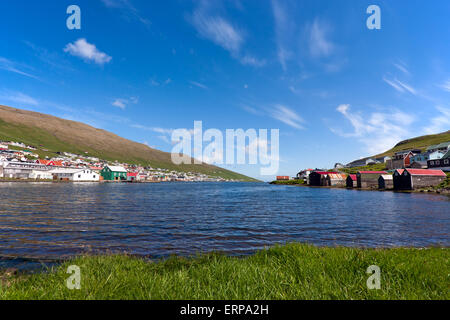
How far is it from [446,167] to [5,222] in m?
141

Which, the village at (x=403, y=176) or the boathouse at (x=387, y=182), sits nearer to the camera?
the village at (x=403, y=176)

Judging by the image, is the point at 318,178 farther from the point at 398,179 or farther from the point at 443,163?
the point at 443,163

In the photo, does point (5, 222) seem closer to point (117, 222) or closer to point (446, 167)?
point (117, 222)

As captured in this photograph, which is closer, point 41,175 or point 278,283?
point 278,283

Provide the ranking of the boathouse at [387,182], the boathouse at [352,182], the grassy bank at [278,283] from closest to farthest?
the grassy bank at [278,283], the boathouse at [387,182], the boathouse at [352,182]

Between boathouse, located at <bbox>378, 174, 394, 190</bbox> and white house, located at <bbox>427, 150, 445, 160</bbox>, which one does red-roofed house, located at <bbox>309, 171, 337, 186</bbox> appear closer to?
boathouse, located at <bbox>378, 174, 394, 190</bbox>

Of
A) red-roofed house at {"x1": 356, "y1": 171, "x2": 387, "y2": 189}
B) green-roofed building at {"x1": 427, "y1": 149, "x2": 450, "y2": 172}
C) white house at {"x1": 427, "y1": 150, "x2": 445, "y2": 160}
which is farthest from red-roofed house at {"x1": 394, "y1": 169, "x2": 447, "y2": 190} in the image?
white house at {"x1": 427, "y1": 150, "x2": 445, "y2": 160}

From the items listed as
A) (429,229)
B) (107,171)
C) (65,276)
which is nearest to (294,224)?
(429,229)

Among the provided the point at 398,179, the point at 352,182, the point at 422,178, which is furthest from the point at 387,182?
the point at 352,182

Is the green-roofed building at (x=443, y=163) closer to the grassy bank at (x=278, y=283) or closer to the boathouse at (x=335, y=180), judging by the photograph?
the boathouse at (x=335, y=180)

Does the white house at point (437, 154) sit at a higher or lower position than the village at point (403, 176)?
higher

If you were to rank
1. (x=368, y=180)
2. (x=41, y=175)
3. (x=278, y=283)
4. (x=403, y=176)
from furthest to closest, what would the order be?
1. (x=41, y=175)
2. (x=368, y=180)
3. (x=403, y=176)
4. (x=278, y=283)

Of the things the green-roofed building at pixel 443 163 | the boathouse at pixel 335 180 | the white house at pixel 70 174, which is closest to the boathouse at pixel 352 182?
the boathouse at pixel 335 180
